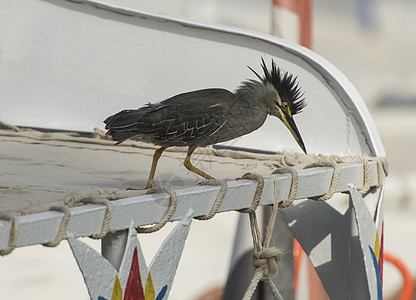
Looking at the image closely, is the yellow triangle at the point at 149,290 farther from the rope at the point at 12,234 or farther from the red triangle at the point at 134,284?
the rope at the point at 12,234

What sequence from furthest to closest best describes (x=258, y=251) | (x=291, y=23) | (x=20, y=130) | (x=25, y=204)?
(x=291, y=23) < (x=20, y=130) < (x=258, y=251) < (x=25, y=204)

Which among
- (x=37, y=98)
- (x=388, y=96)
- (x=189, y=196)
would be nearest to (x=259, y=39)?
(x=37, y=98)

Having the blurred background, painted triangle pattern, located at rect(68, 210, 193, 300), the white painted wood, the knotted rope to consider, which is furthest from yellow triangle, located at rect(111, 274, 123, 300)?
the blurred background

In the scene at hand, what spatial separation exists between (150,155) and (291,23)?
1240mm

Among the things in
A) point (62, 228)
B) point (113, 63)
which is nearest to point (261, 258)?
point (62, 228)

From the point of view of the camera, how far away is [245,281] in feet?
9.11

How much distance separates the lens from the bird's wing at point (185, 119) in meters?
1.37

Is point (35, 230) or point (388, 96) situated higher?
point (388, 96)

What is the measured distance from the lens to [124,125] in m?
1.37

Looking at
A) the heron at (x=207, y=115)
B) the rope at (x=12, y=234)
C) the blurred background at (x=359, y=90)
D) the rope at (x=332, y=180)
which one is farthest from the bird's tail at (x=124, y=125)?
the blurred background at (x=359, y=90)

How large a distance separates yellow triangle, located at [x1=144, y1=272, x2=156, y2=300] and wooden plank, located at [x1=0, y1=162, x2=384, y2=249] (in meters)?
0.11

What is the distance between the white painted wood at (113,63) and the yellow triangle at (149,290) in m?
0.92

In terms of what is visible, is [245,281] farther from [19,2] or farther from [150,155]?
[19,2]

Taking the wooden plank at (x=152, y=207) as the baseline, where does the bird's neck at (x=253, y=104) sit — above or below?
above
